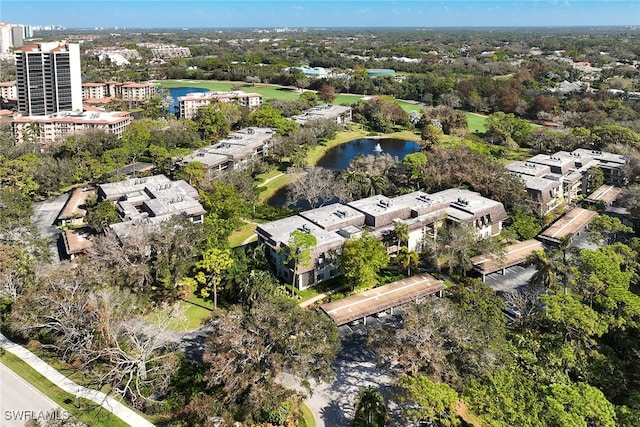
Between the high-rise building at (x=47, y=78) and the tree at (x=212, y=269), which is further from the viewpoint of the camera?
the high-rise building at (x=47, y=78)

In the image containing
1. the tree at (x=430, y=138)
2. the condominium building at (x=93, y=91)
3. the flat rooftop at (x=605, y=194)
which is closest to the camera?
the flat rooftop at (x=605, y=194)

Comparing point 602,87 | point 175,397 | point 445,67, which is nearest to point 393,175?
point 175,397

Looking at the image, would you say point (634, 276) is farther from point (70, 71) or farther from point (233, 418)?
point (70, 71)

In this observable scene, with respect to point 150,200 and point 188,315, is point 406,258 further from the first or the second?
point 150,200

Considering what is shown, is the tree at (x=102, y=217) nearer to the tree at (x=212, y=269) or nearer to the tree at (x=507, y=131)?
the tree at (x=212, y=269)

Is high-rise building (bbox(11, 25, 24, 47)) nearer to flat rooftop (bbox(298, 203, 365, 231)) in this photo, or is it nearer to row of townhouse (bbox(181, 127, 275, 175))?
row of townhouse (bbox(181, 127, 275, 175))

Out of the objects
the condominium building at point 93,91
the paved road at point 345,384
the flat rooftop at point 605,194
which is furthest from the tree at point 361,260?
the condominium building at point 93,91
